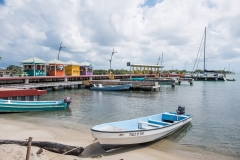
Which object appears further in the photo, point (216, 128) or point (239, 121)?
point (239, 121)

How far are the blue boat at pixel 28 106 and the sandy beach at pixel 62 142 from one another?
437 cm

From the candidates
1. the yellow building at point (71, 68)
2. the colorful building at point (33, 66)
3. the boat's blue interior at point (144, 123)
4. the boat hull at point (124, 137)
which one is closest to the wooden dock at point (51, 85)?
the colorful building at point (33, 66)

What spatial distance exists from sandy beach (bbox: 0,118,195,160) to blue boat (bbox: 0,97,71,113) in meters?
4.37

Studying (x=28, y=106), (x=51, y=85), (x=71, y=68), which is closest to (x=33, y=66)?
(x=51, y=85)

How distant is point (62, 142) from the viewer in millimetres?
11719

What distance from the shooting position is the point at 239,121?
18.7 meters

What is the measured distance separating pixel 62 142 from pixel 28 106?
414 inches

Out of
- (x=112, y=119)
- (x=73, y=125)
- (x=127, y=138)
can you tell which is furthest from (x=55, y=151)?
(x=112, y=119)

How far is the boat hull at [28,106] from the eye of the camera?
19.2 meters

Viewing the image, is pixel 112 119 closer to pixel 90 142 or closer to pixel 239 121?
pixel 90 142

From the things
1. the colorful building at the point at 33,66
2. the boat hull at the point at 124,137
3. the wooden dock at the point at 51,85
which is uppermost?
the colorful building at the point at 33,66

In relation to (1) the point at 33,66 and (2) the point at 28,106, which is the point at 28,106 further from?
(1) the point at 33,66

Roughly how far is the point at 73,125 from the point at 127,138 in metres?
7.27

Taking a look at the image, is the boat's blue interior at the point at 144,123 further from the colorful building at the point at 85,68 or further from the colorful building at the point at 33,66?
the colorful building at the point at 85,68
